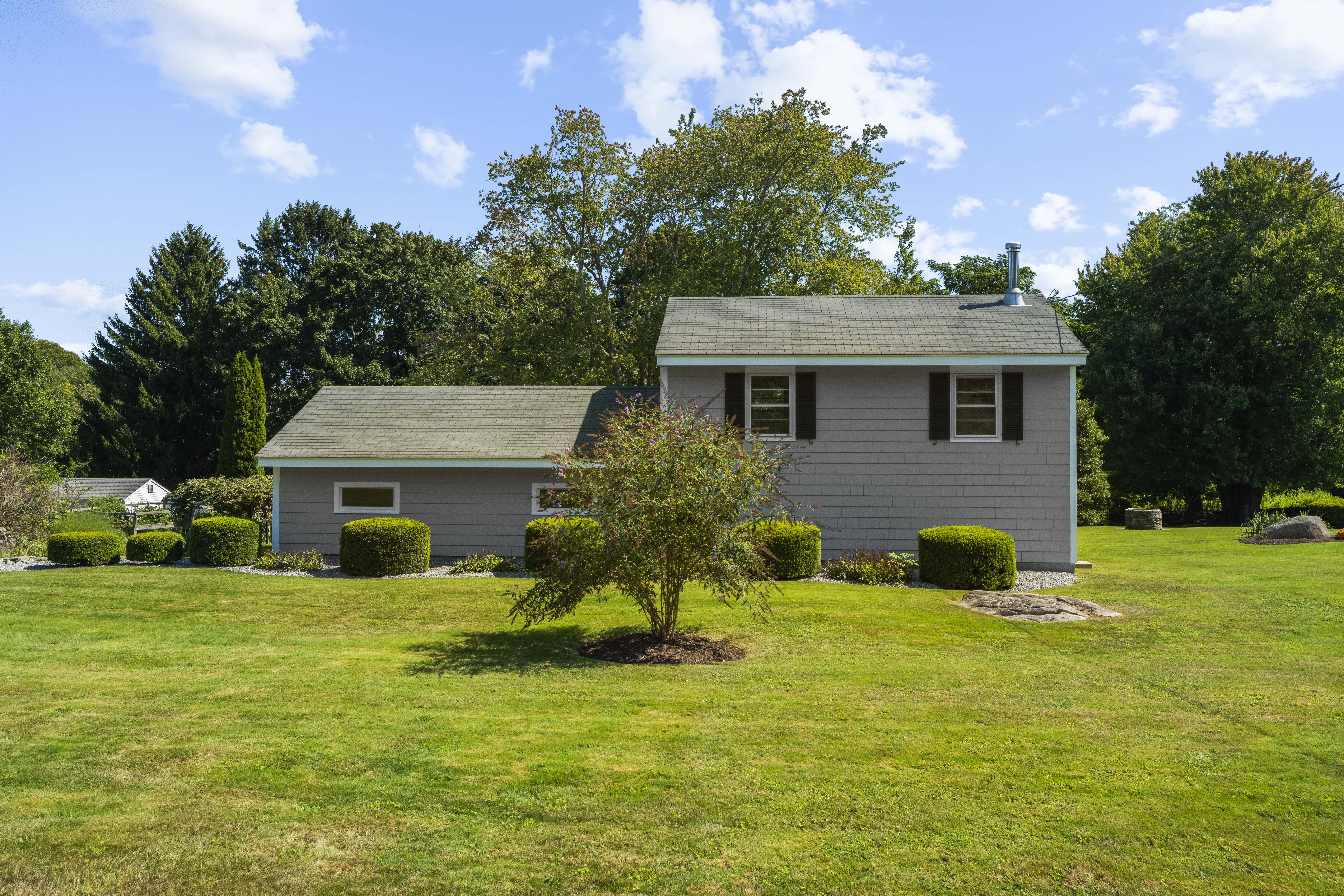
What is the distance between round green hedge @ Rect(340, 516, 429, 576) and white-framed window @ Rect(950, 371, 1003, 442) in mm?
10341

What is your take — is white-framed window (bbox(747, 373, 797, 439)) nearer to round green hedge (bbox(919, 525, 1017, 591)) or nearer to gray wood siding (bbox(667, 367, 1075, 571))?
gray wood siding (bbox(667, 367, 1075, 571))

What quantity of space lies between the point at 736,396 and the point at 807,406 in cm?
138

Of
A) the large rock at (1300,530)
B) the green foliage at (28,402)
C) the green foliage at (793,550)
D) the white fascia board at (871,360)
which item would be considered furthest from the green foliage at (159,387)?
the large rock at (1300,530)

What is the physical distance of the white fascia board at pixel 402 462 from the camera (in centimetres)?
1711

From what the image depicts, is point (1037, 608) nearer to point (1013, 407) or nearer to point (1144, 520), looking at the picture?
point (1013, 407)

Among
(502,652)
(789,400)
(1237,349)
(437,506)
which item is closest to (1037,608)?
(789,400)

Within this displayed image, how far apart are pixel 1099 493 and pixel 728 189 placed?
16.7 metres

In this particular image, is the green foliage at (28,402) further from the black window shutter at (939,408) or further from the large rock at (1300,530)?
the large rock at (1300,530)

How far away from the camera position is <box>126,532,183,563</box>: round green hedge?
16516 millimetres

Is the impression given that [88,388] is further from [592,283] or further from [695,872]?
[695,872]

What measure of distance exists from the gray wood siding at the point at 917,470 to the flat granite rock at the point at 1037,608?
3.57 meters

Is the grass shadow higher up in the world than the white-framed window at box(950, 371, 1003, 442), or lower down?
lower down

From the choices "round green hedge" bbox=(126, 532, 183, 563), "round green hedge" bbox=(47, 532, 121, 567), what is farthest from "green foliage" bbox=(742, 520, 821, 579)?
"round green hedge" bbox=(47, 532, 121, 567)

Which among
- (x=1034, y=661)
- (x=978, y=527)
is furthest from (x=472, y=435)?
(x=1034, y=661)
